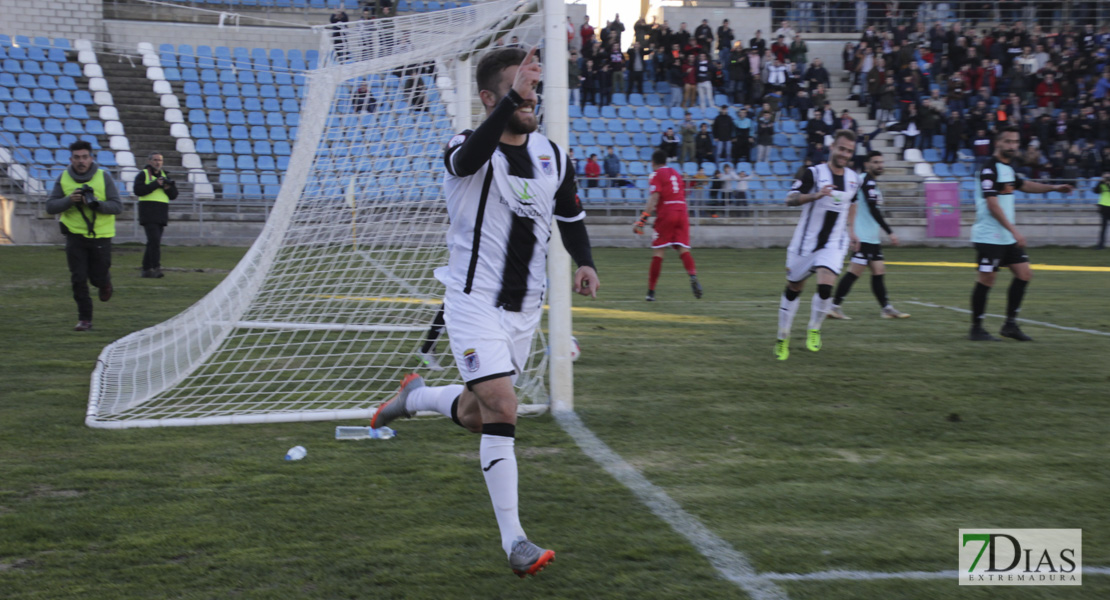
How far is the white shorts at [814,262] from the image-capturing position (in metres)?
8.25

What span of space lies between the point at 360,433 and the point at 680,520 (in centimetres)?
223

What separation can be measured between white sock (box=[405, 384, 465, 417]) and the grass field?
387 millimetres

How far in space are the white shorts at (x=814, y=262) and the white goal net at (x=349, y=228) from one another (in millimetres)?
2475

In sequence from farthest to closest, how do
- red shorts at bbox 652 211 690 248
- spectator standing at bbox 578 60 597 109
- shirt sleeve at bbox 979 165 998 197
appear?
spectator standing at bbox 578 60 597 109, red shorts at bbox 652 211 690 248, shirt sleeve at bbox 979 165 998 197

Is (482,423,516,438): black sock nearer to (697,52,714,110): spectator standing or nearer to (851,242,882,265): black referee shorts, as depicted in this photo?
(851,242,882,265): black referee shorts

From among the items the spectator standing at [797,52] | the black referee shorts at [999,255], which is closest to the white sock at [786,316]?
the black referee shorts at [999,255]

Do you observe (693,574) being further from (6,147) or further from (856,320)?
(6,147)

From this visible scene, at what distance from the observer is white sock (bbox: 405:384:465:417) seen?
4246 millimetres

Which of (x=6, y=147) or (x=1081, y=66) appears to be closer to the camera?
(x=6, y=147)

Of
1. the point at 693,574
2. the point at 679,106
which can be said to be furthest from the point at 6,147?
the point at 693,574

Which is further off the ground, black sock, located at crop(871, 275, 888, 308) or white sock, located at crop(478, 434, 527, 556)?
white sock, located at crop(478, 434, 527, 556)

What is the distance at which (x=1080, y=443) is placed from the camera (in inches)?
211

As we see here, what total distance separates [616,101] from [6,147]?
16407 mm

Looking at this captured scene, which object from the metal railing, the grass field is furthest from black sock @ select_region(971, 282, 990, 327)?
the metal railing
